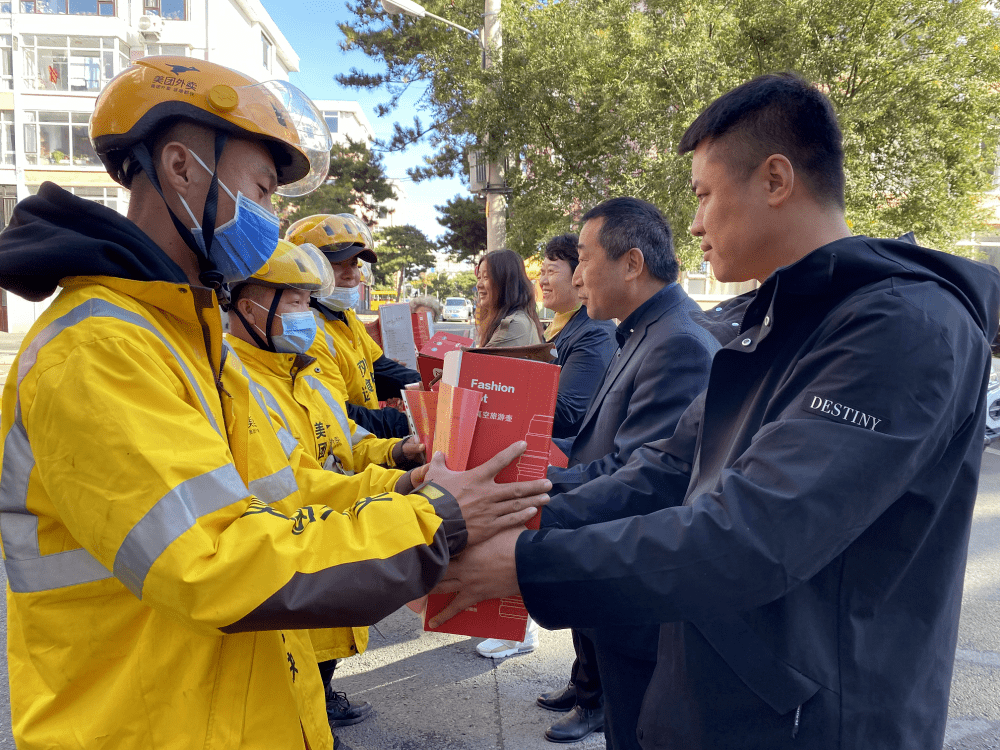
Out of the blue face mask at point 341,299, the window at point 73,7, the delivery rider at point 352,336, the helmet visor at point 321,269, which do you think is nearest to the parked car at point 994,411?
the delivery rider at point 352,336

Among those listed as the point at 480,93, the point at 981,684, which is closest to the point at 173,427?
the point at 981,684

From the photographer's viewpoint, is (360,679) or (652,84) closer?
(360,679)

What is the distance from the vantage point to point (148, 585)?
1.28 meters

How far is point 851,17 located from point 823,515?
1254 centimetres

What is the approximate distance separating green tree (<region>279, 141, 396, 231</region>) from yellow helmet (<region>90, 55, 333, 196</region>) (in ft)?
96.5

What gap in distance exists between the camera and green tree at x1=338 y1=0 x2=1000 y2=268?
445 inches

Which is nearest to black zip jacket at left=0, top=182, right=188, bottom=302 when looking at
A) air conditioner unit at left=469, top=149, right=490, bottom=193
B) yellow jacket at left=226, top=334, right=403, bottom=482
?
yellow jacket at left=226, top=334, right=403, bottom=482

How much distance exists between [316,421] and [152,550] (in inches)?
76.6

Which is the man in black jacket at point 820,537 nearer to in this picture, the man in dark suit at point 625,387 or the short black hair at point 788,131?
the short black hair at point 788,131

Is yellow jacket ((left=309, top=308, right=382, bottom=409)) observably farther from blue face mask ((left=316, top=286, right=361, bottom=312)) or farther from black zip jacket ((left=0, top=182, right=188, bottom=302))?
black zip jacket ((left=0, top=182, right=188, bottom=302))

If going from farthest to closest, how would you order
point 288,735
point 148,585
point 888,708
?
point 288,735, point 888,708, point 148,585

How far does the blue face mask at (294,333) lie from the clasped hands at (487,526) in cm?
174

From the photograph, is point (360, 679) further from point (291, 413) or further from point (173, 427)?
point (173, 427)

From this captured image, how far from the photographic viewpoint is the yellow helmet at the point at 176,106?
1.67m
